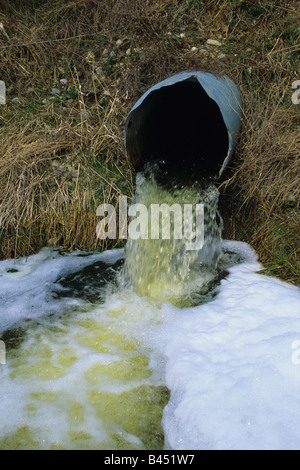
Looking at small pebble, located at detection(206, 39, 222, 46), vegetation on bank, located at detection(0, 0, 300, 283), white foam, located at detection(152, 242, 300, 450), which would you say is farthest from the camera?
small pebble, located at detection(206, 39, 222, 46)

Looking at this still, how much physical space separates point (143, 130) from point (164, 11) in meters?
1.97

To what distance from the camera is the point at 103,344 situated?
2469mm

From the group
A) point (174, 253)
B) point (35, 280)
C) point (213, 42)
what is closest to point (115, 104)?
point (213, 42)

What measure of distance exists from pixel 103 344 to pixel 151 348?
0.32 m

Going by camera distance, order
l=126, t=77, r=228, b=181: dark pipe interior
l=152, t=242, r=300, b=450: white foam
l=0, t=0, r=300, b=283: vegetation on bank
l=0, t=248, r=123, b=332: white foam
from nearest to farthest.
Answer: l=152, t=242, r=300, b=450: white foam → l=0, t=248, r=123, b=332: white foam → l=0, t=0, r=300, b=283: vegetation on bank → l=126, t=77, r=228, b=181: dark pipe interior

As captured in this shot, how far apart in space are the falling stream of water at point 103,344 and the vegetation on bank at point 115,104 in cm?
35

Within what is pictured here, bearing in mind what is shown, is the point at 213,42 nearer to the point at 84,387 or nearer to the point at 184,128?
the point at 184,128

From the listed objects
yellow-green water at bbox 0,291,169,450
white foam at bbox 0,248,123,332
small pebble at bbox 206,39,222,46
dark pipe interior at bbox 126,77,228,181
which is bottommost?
yellow-green water at bbox 0,291,169,450

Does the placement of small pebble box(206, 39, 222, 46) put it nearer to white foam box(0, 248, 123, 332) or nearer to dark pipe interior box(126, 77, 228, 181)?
dark pipe interior box(126, 77, 228, 181)

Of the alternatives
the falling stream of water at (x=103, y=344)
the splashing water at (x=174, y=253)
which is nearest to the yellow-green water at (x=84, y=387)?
the falling stream of water at (x=103, y=344)

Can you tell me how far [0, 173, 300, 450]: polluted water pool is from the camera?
1.86 metres

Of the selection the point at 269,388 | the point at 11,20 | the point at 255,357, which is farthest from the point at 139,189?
the point at 11,20

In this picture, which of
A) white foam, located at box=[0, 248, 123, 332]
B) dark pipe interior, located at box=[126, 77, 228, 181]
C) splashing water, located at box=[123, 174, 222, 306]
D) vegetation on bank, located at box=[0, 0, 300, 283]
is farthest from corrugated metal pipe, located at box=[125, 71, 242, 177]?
white foam, located at box=[0, 248, 123, 332]

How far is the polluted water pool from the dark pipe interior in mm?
352
